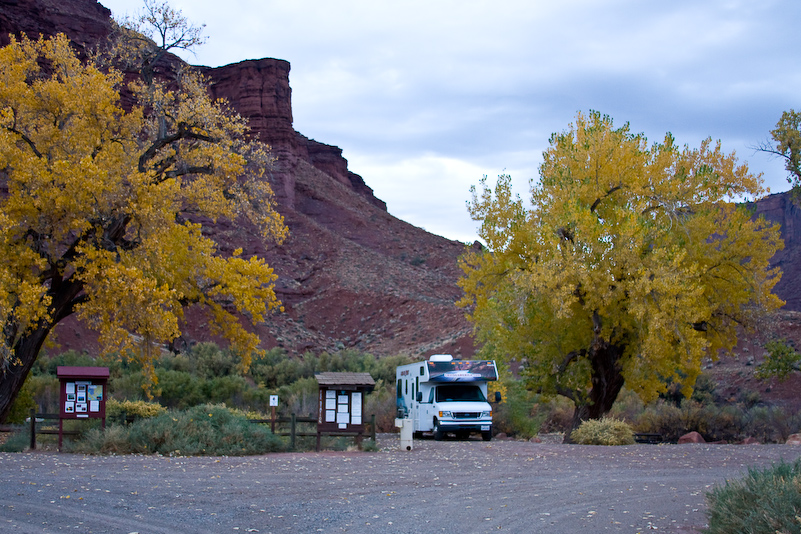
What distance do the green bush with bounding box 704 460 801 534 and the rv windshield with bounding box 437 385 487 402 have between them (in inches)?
588

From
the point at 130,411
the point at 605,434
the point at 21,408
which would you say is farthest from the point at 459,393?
the point at 21,408

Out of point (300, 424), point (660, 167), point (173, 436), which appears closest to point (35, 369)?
point (300, 424)

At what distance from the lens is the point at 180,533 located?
782 centimetres

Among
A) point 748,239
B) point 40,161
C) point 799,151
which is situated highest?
point 799,151

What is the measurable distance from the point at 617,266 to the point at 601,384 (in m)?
4.23

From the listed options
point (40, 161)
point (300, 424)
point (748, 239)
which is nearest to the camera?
point (40, 161)

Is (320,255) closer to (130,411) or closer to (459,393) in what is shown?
(459,393)

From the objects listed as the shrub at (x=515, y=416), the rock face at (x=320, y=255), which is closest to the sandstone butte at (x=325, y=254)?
the rock face at (x=320, y=255)

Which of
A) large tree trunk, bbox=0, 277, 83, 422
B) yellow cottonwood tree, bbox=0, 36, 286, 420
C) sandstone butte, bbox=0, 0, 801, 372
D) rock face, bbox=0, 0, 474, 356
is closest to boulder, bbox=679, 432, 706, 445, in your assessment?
yellow cottonwood tree, bbox=0, 36, 286, 420

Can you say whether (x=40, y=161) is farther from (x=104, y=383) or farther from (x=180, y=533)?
(x=180, y=533)

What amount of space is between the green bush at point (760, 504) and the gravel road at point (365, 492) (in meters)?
0.89

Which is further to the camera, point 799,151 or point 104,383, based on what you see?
point 799,151

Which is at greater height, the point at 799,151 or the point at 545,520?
the point at 799,151

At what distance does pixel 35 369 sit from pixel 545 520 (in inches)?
1122
